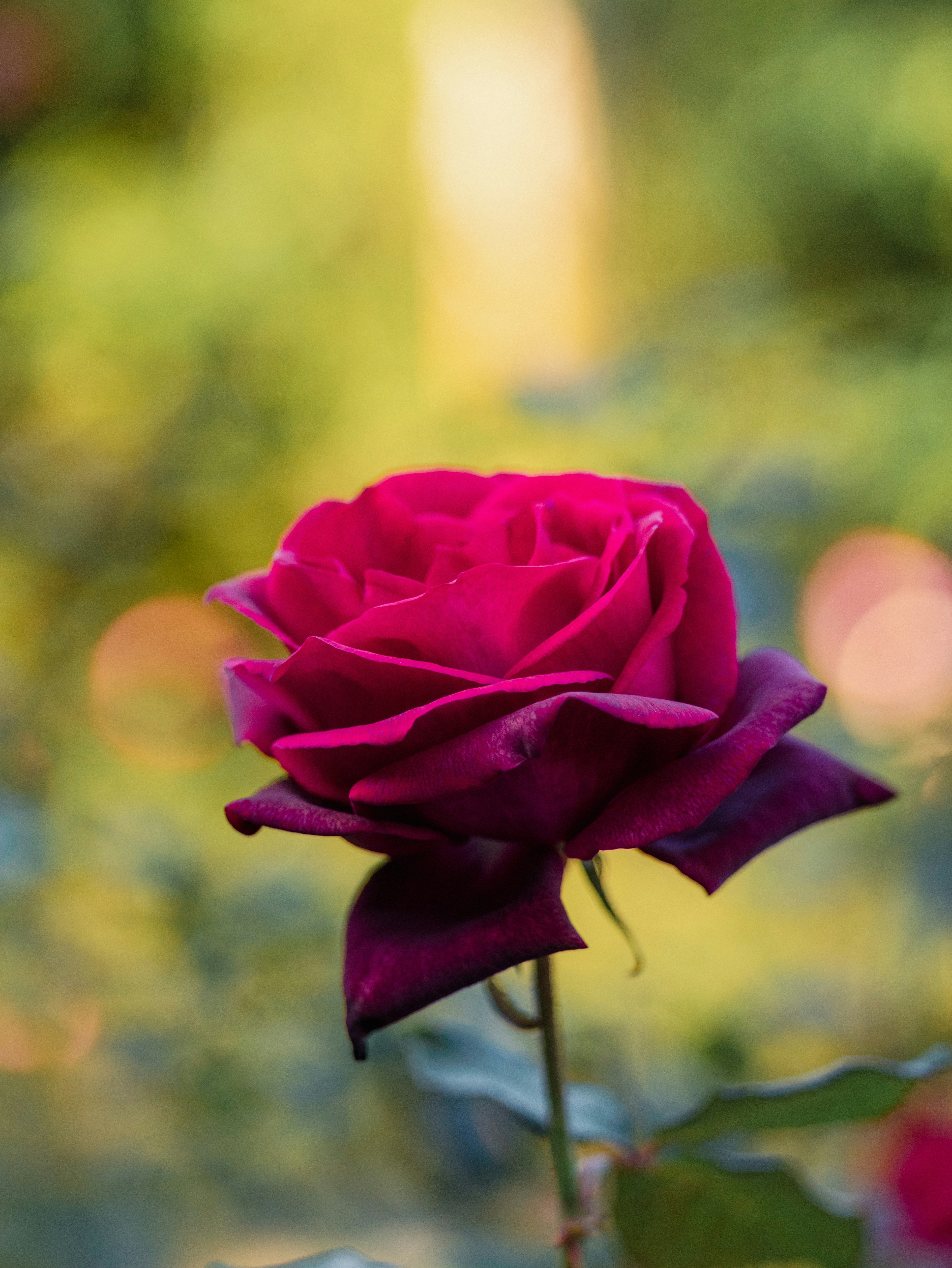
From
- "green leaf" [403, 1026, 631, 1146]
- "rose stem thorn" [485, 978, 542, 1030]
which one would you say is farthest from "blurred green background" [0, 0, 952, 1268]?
"rose stem thorn" [485, 978, 542, 1030]

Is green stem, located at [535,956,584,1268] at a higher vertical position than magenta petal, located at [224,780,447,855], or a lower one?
lower

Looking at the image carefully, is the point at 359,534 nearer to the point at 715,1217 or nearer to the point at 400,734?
the point at 400,734

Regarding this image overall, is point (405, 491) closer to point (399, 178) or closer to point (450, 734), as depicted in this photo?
point (450, 734)

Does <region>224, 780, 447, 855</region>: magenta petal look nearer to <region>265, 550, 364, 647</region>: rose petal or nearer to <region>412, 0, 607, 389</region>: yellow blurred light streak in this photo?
<region>265, 550, 364, 647</region>: rose petal

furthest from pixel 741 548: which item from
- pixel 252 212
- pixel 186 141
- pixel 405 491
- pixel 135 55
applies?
pixel 135 55

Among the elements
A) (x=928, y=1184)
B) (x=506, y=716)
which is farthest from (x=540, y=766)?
(x=928, y=1184)

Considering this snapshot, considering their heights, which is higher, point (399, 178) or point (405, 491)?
point (399, 178)
